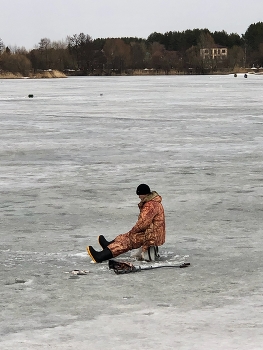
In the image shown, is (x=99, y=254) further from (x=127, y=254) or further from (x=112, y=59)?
(x=112, y=59)

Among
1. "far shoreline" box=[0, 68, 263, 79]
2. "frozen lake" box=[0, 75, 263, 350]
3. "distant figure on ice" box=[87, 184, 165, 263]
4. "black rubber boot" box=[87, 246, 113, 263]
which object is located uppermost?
"distant figure on ice" box=[87, 184, 165, 263]

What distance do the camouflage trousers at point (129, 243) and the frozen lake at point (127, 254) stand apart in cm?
26

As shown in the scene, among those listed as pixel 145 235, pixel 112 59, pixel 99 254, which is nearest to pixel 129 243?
pixel 145 235

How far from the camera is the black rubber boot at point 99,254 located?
7.32m

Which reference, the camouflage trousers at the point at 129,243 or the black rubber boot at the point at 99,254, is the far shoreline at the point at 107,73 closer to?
the camouflage trousers at the point at 129,243

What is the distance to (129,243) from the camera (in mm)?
7594

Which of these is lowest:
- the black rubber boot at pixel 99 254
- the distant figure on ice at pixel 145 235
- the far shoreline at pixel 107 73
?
the far shoreline at pixel 107 73

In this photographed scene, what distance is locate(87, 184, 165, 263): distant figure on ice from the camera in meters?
7.47

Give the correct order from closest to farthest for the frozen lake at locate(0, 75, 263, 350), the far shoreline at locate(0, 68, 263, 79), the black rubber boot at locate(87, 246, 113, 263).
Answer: the frozen lake at locate(0, 75, 263, 350) → the black rubber boot at locate(87, 246, 113, 263) → the far shoreline at locate(0, 68, 263, 79)

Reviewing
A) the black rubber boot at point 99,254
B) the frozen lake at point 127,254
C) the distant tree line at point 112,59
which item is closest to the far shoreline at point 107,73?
the distant tree line at point 112,59

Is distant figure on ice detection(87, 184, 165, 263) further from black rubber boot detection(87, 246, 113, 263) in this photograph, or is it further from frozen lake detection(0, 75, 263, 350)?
frozen lake detection(0, 75, 263, 350)

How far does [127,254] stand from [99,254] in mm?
525

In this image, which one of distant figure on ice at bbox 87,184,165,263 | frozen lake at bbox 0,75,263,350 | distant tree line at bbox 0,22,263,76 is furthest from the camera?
distant tree line at bbox 0,22,263,76

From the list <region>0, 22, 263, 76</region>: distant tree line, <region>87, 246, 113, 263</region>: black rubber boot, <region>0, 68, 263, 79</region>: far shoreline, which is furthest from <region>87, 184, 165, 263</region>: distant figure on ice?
<region>0, 22, 263, 76</region>: distant tree line
